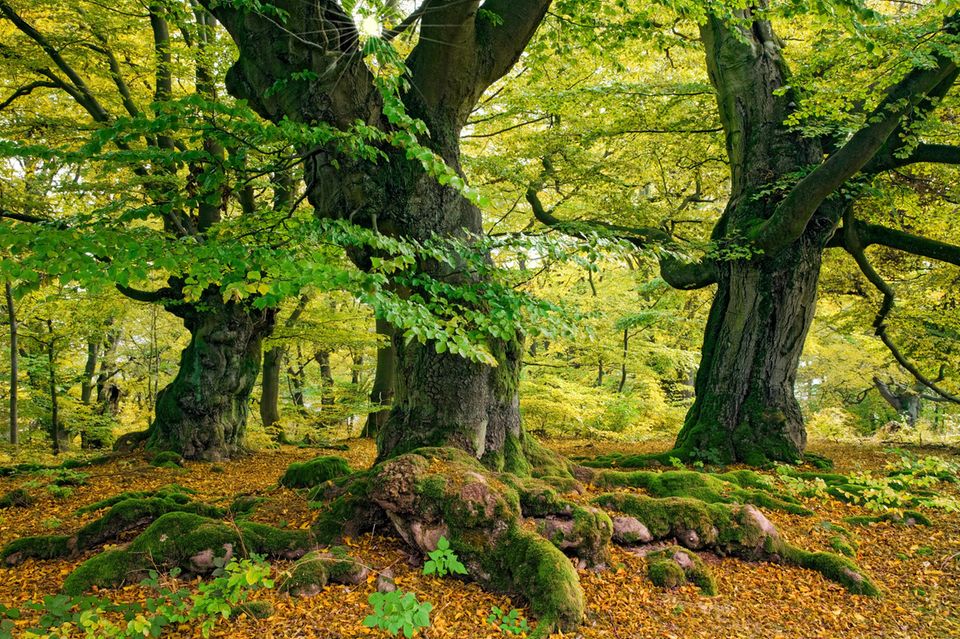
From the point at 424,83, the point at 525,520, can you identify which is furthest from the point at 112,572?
the point at 424,83

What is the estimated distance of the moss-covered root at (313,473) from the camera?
546 cm

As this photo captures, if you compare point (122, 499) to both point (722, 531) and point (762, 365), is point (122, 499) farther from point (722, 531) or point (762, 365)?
point (762, 365)

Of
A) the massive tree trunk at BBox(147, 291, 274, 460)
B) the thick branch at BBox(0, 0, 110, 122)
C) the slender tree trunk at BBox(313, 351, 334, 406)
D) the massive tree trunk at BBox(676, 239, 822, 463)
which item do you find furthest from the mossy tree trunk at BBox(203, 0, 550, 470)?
the slender tree trunk at BBox(313, 351, 334, 406)

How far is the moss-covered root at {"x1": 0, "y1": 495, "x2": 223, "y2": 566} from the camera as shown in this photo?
374 cm

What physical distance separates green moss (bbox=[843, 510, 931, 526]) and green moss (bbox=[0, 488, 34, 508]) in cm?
855

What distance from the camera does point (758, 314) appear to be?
23.8 ft

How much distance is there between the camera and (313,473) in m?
5.55

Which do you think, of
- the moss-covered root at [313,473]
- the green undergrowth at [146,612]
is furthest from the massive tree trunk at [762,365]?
the green undergrowth at [146,612]

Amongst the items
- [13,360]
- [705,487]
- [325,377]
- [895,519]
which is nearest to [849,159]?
[895,519]

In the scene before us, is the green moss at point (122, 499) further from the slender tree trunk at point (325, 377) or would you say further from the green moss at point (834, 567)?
the slender tree trunk at point (325, 377)

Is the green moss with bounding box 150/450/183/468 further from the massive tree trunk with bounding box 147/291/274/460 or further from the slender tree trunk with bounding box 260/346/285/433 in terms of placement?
the slender tree trunk with bounding box 260/346/285/433

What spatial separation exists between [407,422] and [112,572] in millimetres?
2350

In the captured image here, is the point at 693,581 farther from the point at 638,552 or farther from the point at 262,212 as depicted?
the point at 262,212

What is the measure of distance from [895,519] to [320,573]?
5.49 meters
